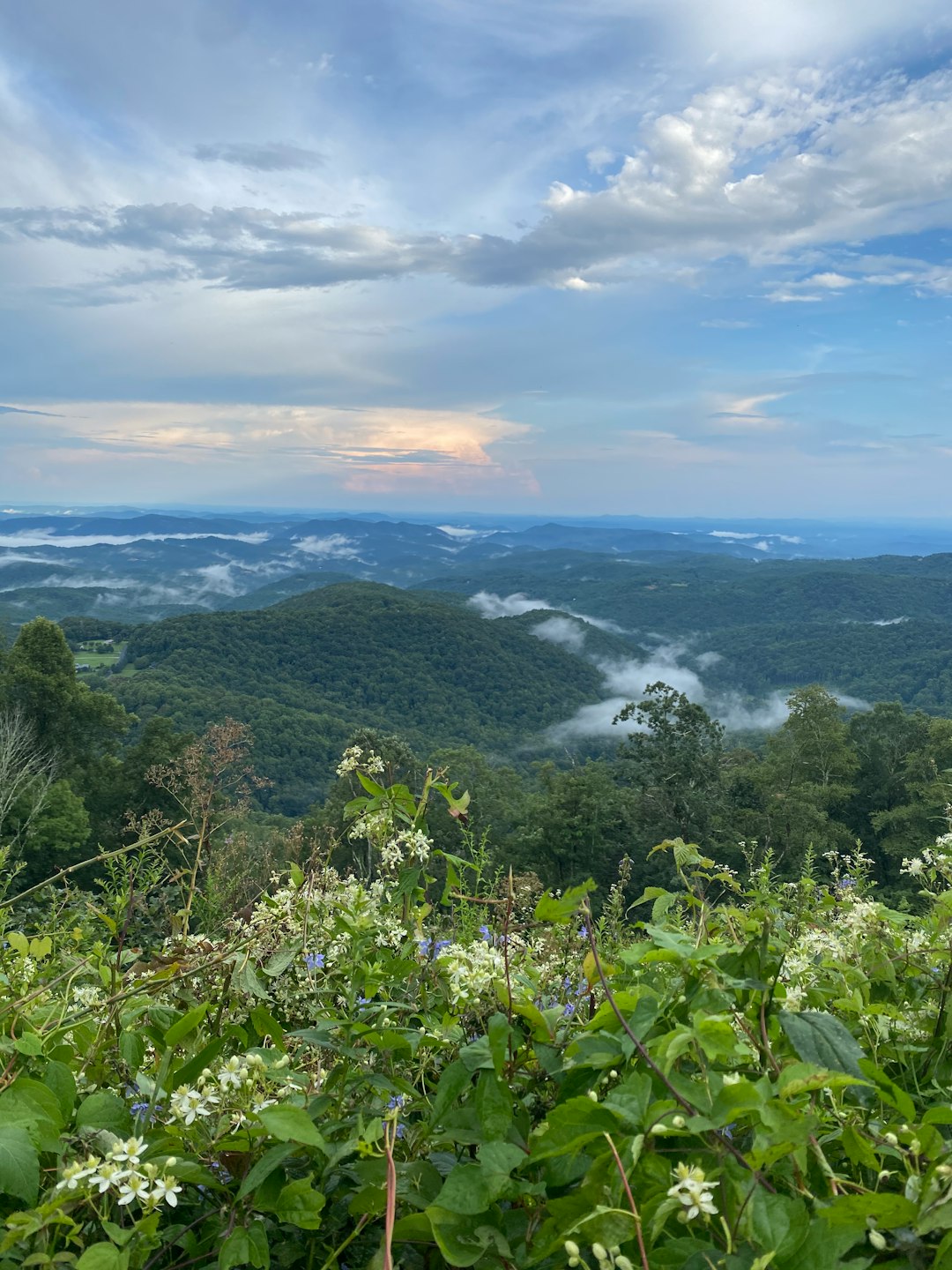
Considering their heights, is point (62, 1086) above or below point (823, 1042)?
below

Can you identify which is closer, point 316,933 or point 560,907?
point 560,907

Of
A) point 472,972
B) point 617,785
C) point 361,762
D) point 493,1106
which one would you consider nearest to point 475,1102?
point 493,1106

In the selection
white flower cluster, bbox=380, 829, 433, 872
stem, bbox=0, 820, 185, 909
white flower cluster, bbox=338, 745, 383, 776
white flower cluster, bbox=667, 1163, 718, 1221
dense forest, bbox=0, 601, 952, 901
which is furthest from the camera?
dense forest, bbox=0, 601, 952, 901

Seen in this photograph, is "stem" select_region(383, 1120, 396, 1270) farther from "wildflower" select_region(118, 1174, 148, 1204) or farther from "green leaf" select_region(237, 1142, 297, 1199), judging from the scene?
"wildflower" select_region(118, 1174, 148, 1204)

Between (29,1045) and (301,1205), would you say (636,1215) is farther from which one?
(29,1045)

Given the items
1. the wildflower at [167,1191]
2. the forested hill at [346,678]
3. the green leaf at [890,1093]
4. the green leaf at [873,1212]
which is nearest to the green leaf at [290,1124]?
the wildflower at [167,1191]

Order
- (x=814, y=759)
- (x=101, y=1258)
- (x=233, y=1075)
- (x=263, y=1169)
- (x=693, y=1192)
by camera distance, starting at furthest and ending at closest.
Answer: (x=814, y=759) < (x=233, y=1075) < (x=263, y=1169) < (x=101, y=1258) < (x=693, y=1192)

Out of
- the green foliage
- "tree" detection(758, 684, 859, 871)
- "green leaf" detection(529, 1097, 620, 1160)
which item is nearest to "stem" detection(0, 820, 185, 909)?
the green foliage

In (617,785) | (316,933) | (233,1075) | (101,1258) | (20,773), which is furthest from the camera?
(617,785)
